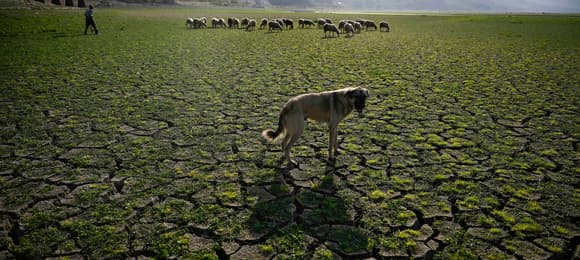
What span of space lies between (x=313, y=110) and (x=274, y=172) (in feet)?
3.87

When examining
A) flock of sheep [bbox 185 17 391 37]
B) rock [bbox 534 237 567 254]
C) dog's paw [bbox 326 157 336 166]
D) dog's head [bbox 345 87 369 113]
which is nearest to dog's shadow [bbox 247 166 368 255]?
dog's paw [bbox 326 157 336 166]

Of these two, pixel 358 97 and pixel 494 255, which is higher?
pixel 358 97

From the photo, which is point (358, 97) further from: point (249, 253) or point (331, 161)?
point (249, 253)

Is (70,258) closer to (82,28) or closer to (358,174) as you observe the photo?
(358,174)

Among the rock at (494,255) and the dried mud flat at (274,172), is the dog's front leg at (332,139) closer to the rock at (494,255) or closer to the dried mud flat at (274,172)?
the dried mud flat at (274,172)

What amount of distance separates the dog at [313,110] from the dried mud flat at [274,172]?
0.58 meters

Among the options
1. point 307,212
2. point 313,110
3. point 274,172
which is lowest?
point 307,212

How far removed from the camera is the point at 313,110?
16.8ft

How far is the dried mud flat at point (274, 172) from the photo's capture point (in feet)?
11.6

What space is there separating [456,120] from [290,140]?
14.6 feet

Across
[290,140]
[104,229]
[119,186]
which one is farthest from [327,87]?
[104,229]

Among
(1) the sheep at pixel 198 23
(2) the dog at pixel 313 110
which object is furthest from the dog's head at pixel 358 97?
(1) the sheep at pixel 198 23

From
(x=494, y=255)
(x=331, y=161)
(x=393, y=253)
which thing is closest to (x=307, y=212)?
(x=393, y=253)

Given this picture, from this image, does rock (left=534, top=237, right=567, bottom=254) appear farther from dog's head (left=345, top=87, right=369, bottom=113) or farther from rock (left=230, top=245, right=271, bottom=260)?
rock (left=230, top=245, right=271, bottom=260)
